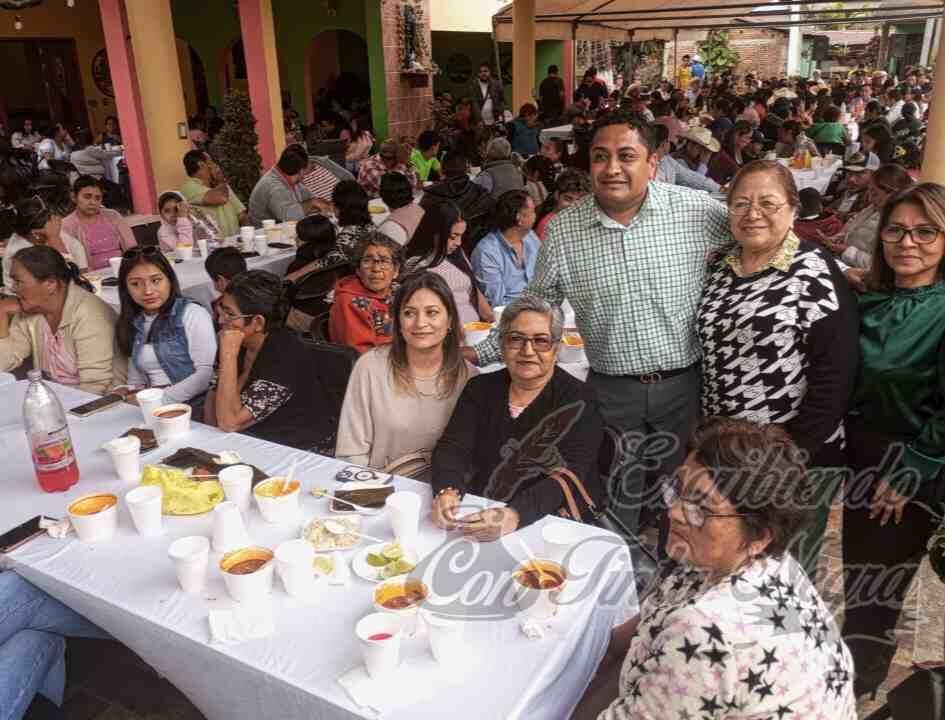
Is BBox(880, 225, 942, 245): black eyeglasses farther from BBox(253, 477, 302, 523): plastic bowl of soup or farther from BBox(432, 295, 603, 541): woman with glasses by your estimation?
BBox(253, 477, 302, 523): plastic bowl of soup

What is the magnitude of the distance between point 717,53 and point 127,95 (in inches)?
1014

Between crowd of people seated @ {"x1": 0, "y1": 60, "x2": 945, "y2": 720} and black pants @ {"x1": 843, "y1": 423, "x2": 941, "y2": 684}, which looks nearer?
crowd of people seated @ {"x1": 0, "y1": 60, "x2": 945, "y2": 720}

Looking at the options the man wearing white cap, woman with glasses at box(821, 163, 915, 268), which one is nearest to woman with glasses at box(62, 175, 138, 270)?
woman with glasses at box(821, 163, 915, 268)

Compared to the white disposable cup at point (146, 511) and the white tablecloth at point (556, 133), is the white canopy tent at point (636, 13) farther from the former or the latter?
the white disposable cup at point (146, 511)

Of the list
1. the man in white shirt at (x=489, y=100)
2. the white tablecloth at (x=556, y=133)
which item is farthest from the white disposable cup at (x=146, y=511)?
the man in white shirt at (x=489, y=100)

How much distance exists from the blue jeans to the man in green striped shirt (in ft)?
6.04

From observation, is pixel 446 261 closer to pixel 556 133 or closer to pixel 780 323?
pixel 780 323

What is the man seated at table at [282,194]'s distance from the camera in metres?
6.29

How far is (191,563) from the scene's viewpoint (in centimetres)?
Answer: 179

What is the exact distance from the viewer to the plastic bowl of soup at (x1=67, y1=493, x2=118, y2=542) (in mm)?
2031

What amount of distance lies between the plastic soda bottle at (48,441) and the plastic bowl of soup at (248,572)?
2.57 ft

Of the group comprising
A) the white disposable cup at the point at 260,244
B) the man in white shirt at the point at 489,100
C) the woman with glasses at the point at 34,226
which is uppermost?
the man in white shirt at the point at 489,100

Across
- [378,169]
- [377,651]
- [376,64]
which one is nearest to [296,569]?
[377,651]

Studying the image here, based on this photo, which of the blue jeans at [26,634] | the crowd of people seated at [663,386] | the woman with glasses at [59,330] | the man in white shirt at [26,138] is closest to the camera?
the crowd of people seated at [663,386]
